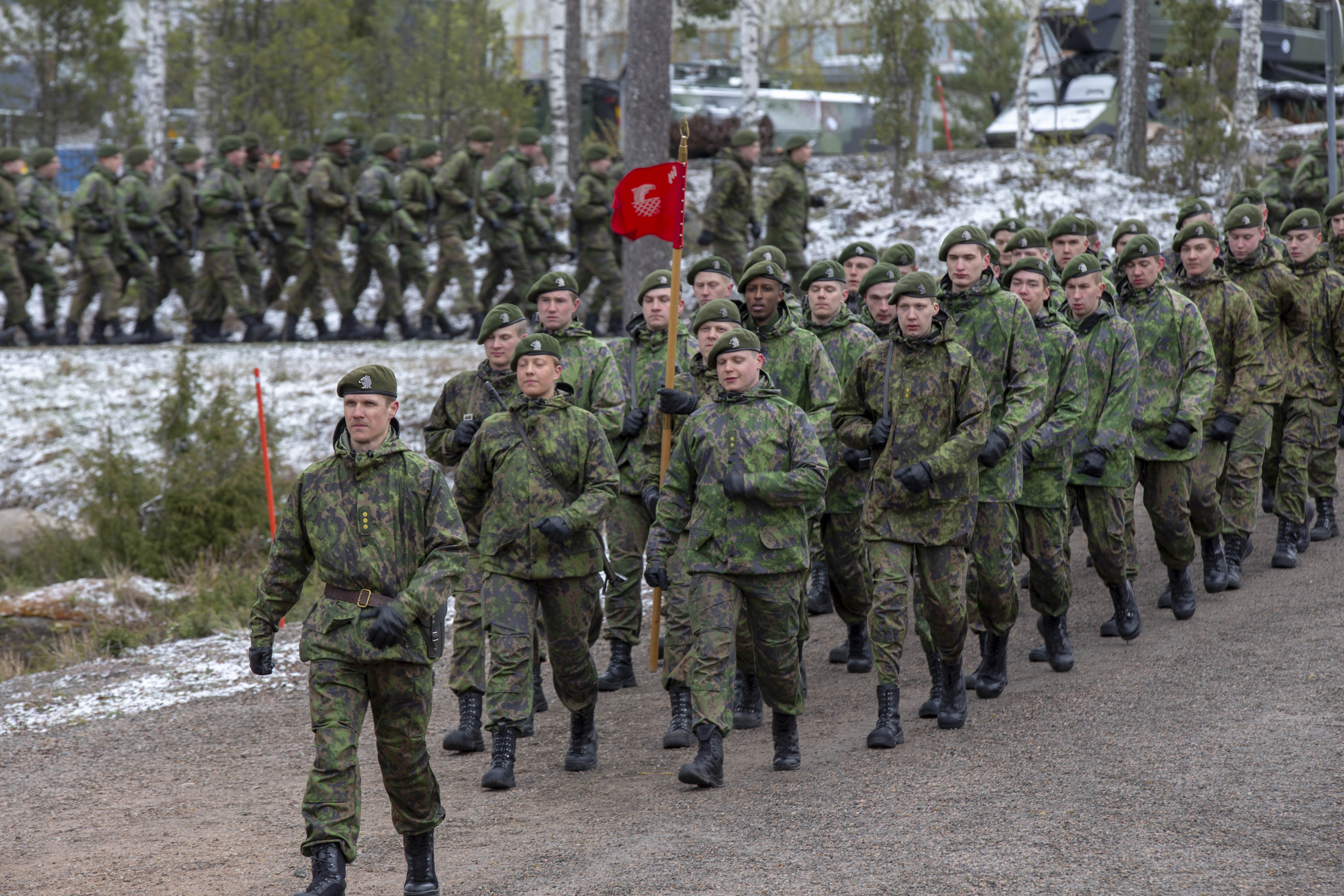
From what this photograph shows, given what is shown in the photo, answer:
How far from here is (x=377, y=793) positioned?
6988mm

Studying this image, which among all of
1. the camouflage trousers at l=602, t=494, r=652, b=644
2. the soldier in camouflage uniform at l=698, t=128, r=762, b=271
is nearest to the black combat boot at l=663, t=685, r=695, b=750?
the camouflage trousers at l=602, t=494, r=652, b=644

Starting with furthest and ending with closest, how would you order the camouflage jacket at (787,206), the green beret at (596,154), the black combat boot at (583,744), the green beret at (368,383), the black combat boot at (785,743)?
the green beret at (596,154), the camouflage jacket at (787,206), the black combat boot at (583,744), the black combat boot at (785,743), the green beret at (368,383)

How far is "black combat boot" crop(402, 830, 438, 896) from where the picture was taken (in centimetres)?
530

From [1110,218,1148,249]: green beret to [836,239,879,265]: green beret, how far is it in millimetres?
1687

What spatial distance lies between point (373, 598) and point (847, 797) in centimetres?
234

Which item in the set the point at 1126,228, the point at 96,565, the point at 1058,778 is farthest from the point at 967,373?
the point at 96,565

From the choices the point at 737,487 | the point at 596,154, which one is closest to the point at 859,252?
the point at 737,487

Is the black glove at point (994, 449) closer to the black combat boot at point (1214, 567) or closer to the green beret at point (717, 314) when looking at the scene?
the green beret at point (717, 314)

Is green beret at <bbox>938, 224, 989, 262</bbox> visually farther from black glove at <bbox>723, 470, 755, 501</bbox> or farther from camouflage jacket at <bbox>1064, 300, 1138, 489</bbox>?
black glove at <bbox>723, 470, 755, 501</bbox>

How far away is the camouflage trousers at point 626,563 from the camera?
27.9 feet

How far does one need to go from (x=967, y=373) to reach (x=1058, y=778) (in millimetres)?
2034

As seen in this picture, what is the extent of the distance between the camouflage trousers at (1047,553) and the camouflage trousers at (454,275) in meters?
10.4

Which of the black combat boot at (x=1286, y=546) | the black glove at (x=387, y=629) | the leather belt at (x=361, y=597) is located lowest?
the black combat boot at (x=1286, y=546)

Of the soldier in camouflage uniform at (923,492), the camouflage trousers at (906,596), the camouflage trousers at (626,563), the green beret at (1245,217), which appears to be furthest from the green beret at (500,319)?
the green beret at (1245,217)
